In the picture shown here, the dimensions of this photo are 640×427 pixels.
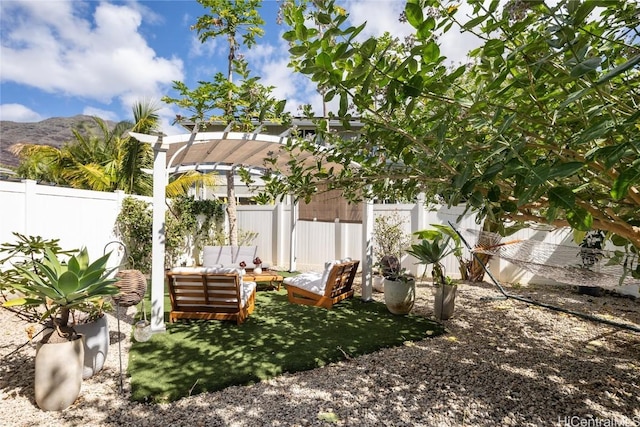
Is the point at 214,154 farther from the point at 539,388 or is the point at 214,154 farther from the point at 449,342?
the point at 539,388

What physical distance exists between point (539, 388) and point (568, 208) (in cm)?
308

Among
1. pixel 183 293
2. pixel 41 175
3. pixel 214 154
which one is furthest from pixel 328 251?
pixel 41 175

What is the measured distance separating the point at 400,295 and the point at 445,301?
722mm

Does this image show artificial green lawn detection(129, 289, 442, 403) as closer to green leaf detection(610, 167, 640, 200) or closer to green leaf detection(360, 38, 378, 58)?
green leaf detection(360, 38, 378, 58)

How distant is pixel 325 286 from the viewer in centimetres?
595

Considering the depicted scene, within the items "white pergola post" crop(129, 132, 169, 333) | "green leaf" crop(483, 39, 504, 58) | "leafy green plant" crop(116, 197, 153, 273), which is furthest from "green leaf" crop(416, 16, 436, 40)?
"leafy green plant" crop(116, 197, 153, 273)

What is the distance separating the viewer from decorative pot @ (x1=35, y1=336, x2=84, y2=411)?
2.77m

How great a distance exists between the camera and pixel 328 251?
10.1 metres

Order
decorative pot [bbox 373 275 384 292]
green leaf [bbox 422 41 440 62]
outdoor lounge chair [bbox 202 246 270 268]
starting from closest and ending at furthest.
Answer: green leaf [bbox 422 41 440 62] → decorative pot [bbox 373 275 384 292] → outdoor lounge chair [bbox 202 246 270 268]

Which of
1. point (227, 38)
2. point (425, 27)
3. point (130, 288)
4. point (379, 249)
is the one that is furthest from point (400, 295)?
point (227, 38)

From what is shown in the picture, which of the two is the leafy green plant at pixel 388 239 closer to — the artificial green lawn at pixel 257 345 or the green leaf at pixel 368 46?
the artificial green lawn at pixel 257 345

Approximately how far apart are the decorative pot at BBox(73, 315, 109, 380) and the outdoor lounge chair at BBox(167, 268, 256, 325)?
4.53ft

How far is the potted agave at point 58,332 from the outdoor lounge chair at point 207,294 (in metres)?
1.96

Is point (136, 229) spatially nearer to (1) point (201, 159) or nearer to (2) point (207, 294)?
(1) point (201, 159)
